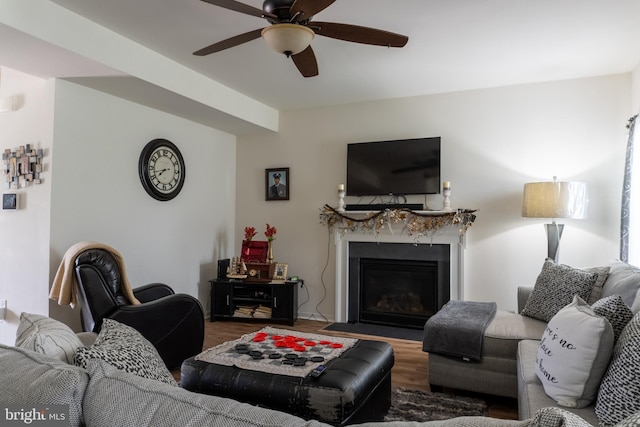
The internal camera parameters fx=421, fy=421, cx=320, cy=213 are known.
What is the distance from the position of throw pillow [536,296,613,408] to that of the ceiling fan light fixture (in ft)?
5.97

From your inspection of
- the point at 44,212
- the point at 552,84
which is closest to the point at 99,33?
the point at 44,212

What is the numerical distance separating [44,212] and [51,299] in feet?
2.25

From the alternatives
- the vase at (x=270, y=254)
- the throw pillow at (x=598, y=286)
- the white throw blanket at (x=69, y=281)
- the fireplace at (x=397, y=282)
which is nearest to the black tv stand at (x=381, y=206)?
the fireplace at (x=397, y=282)

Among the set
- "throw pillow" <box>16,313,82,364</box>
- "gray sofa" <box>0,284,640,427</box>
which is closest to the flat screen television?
"throw pillow" <box>16,313,82,364</box>

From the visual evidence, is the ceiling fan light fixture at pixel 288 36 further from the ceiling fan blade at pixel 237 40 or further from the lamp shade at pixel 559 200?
the lamp shade at pixel 559 200

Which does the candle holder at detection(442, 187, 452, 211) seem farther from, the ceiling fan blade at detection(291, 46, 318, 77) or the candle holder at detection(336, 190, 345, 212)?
the ceiling fan blade at detection(291, 46, 318, 77)

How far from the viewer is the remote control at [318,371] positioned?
2.04 metres

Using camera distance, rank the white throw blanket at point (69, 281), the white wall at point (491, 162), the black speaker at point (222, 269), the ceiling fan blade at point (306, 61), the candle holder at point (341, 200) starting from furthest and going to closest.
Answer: the black speaker at point (222, 269) → the candle holder at point (341, 200) → the white wall at point (491, 162) → the white throw blanket at point (69, 281) → the ceiling fan blade at point (306, 61)

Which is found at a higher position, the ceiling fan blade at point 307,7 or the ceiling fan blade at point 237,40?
the ceiling fan blade at point 237,40

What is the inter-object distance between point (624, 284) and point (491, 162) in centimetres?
211

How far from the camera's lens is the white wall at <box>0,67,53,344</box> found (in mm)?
3340

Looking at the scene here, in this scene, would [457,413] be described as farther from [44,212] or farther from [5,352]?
[44,212]

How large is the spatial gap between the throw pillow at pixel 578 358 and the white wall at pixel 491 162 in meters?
2.52

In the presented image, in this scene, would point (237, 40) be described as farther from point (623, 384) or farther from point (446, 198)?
point (446, 198)
